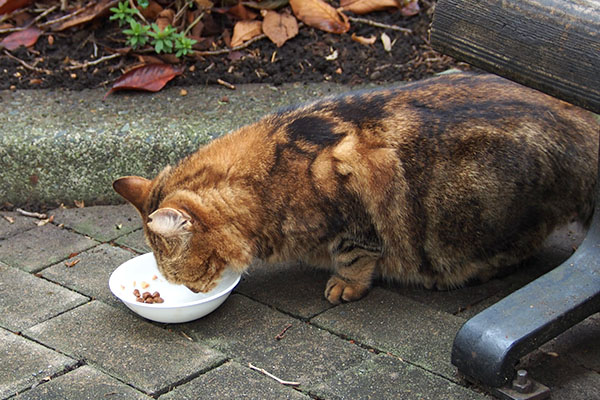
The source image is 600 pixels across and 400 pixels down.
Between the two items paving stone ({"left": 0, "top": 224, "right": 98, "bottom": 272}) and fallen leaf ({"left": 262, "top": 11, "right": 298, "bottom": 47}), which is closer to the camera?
paving stone ({"left": 0, "top": 224, "right": 98, "bottom": 272})

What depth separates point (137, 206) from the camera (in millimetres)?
3389

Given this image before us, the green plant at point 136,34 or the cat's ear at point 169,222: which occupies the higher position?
the green plant at point 136,34

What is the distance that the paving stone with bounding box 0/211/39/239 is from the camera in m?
4.00

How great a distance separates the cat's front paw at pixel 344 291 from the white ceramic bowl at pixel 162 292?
399 millimetres

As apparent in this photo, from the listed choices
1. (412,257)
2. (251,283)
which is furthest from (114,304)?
(412,257)

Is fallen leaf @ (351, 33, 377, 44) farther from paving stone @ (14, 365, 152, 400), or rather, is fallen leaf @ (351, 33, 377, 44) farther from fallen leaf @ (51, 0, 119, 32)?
paving stone @ (14, 365, 152, 400)

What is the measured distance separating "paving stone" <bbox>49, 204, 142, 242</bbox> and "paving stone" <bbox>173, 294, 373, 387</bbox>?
918 millimetres

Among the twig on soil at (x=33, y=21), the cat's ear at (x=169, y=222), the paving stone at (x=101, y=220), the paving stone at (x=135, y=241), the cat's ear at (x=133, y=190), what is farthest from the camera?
the twig on soil at (x=33, y=21)

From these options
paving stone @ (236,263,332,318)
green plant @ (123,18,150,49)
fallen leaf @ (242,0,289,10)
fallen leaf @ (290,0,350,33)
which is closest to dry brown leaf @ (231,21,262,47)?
fallen leaf @ (242,0,289,10)

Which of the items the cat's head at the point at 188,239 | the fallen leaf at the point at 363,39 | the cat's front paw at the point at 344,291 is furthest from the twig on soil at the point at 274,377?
the fallen leaf at the point at 363,39

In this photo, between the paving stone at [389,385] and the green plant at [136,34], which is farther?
the green plant at [136,34]

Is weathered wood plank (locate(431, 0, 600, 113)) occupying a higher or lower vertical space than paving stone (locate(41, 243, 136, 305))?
higher

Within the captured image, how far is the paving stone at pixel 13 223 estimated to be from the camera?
13.1ft

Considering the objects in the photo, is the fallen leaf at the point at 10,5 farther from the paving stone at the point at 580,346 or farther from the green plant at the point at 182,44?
the paving stone at the point at 580,346
